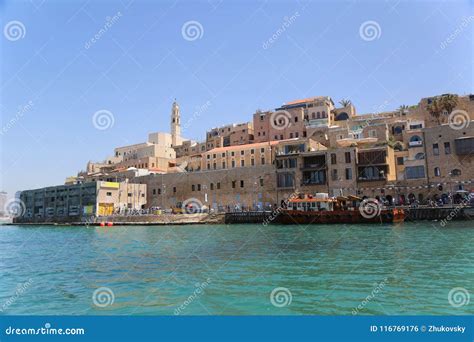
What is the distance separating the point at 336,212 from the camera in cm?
4034

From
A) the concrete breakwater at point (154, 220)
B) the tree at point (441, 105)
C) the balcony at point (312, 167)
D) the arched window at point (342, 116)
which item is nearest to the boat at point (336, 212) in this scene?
the balcony at point (312, 167)

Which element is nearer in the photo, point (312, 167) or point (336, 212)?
point (336, 212)

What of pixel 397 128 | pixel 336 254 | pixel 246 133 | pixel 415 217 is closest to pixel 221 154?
pixel 246 133

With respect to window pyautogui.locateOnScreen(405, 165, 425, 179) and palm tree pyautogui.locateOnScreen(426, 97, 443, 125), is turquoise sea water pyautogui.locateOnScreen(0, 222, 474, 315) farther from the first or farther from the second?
palm tree pyautogui.locateOnScreen(426, 97, 443, 125)

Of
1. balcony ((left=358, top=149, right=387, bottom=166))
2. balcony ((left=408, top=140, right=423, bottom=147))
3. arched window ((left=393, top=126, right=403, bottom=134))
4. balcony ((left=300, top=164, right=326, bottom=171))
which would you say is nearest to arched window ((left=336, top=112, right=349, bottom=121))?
arched window ((left=393, top=126, right=403, bottom=134))

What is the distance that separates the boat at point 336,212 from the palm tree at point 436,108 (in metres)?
18.7

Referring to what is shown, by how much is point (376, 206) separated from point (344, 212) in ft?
11.2

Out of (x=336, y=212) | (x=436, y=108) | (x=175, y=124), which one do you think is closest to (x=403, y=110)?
(x=436, y=108)

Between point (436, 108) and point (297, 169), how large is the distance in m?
20.7

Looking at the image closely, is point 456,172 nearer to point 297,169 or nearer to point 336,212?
point 336,212

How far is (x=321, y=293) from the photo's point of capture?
369 inches

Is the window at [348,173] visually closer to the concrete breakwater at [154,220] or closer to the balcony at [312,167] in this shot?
the balcony at [312,167]

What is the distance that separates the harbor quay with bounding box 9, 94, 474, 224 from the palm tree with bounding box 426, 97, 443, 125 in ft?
0.40

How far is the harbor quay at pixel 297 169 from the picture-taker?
4300cm
